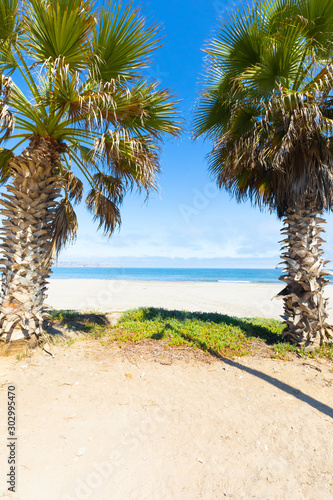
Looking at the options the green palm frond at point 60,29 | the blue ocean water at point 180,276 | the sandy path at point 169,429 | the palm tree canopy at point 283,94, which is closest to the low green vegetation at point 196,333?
the sandy path at point 169,429

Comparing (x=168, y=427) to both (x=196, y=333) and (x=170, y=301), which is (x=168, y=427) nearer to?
(x=196, y=333)

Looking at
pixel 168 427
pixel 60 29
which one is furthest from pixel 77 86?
pixel 168 427

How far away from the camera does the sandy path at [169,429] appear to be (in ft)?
6.89

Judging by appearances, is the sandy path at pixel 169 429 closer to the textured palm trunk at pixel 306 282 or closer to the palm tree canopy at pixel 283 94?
the textured palm trunk at pixel 306 282

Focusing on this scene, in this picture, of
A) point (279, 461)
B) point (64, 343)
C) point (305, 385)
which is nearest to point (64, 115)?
point (64, 343)

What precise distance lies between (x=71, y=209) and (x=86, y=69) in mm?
2463

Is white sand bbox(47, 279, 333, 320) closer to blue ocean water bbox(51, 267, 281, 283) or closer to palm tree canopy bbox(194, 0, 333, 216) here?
palm tree canopy bbox(194, 0, 333, 216)

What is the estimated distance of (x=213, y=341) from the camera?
5145 millimetres

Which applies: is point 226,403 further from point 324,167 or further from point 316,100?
point 316,100

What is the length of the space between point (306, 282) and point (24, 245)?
5.29 m

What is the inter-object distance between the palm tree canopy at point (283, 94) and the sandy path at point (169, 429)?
363 cm

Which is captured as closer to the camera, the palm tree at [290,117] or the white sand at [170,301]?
the palm tree at [290,117]

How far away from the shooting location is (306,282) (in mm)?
4949

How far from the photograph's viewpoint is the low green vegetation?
4871 millimetres
